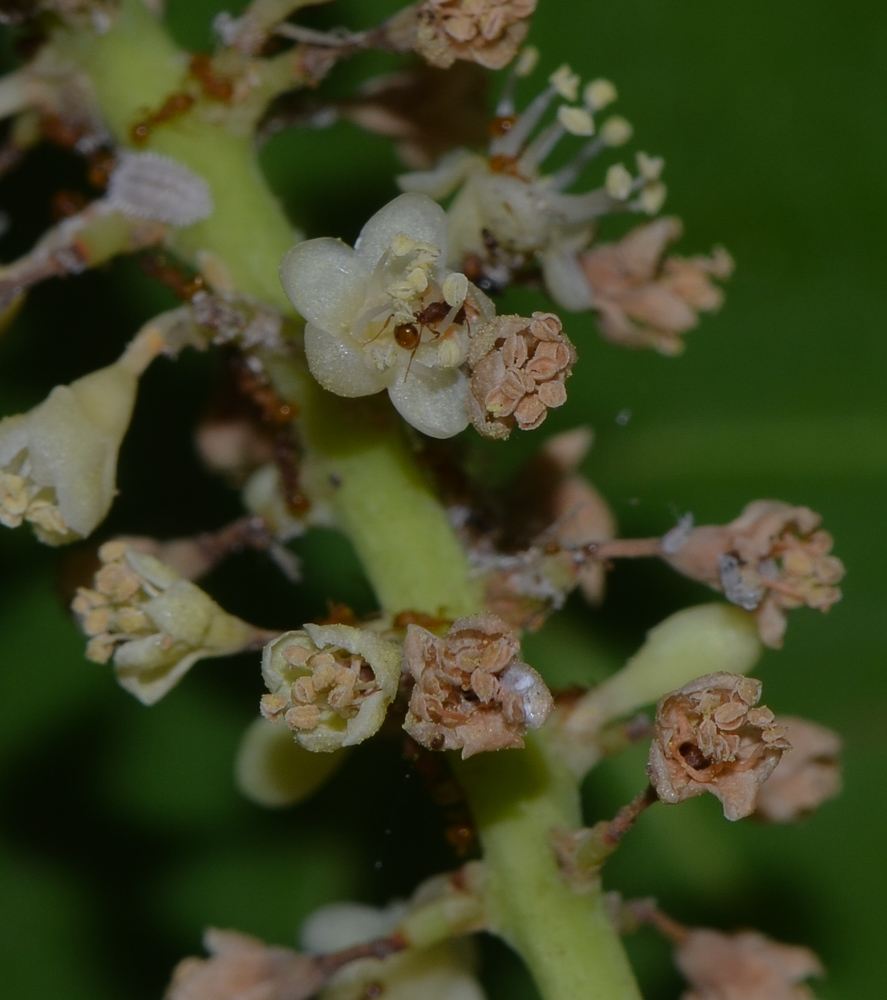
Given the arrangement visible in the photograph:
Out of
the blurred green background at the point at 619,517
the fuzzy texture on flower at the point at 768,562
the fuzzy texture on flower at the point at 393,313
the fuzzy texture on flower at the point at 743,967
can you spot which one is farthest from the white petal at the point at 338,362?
the blurred green background at the point at 619,517

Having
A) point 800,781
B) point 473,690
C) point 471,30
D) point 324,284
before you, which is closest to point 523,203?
point 471,30

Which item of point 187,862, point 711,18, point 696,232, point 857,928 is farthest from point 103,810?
point 711,18

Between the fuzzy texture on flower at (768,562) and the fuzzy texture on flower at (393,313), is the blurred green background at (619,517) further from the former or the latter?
the fuzzy texture on flower at (393,313)

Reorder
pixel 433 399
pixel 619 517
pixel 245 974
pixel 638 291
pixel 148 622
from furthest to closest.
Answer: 1. pixel 619 517
2. pixel 638 291
3. pixel 245 974
4. pixel 148 622
5. pixel 433 399

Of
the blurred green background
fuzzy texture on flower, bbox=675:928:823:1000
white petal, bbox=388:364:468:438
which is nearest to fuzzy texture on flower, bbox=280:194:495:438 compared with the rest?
white petal, bbox=388:364:468:438

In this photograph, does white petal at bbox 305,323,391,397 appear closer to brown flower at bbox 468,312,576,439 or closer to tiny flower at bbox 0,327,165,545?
brown flower at bbox 468,312,576,439

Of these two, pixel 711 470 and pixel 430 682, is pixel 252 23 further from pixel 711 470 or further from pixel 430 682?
pixel 711 470

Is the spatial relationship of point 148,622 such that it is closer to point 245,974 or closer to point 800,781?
point 245,974
